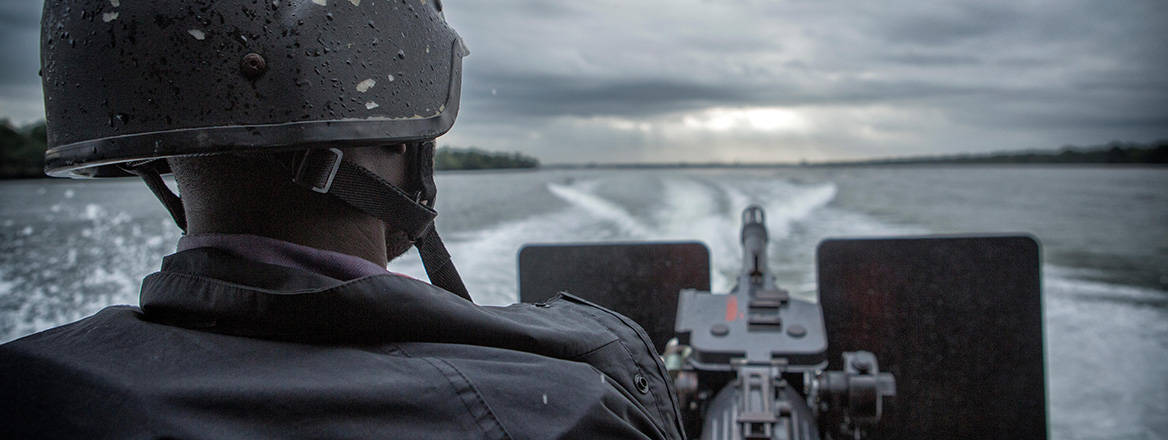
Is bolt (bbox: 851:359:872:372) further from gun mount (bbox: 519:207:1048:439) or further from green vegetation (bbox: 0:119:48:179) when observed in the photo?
green vegetation (bbox: 0:119:48:179)

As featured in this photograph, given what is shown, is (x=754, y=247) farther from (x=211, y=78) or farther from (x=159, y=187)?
(x=211, y=78)

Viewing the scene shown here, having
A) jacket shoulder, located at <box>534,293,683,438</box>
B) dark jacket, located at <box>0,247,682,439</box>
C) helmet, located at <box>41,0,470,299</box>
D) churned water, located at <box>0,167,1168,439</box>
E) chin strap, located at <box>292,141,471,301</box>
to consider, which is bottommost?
churned water, located at <box>0,167,1168,439</box>

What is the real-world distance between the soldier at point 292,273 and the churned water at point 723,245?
419 cm

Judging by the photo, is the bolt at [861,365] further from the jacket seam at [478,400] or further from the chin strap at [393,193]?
the jacket seam at [478,400]

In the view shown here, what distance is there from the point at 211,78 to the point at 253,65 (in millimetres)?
64

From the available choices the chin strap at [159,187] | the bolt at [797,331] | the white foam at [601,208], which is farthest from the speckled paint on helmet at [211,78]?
the white foam at [601,208]

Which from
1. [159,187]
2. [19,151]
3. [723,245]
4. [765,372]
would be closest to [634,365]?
[159,187]

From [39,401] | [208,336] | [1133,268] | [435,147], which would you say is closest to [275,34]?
[435,147]

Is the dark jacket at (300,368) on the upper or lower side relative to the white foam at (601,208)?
upper

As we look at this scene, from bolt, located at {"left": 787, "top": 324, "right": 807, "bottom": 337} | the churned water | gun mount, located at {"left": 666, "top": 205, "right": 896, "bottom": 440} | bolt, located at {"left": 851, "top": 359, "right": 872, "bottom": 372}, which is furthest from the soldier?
the churned water

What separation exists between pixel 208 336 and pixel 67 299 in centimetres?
511

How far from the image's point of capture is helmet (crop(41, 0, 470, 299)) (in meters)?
1.01

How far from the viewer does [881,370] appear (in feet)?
10.5

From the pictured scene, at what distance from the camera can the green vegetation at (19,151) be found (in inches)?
163
